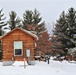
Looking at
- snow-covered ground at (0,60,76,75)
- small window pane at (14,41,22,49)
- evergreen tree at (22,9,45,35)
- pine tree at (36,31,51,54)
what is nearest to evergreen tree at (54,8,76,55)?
evergreen tree at (22,9,45,35)

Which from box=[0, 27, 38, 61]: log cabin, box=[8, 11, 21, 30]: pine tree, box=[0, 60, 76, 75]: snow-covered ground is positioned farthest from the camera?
box=[8, 11, 21, 30]: pine tree

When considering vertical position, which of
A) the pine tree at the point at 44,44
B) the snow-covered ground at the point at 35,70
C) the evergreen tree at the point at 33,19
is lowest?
the snow-covered ground at the point at 35,70

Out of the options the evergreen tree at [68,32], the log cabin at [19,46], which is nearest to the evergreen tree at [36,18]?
the evergreen tree at [68,32]

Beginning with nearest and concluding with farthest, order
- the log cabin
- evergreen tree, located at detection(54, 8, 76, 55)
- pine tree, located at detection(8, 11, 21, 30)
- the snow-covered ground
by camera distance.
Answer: the snow-covered ground → the log cabin → evergreen tree, located at detection(54, 8, 76, 55) → pine tree, located at detection(8, 11, 21, 30)

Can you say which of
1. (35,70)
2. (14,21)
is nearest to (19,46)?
(35,70)

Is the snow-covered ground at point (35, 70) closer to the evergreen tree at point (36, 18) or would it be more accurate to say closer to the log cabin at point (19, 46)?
the log cabin at point (19, 46)

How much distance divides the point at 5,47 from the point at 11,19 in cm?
2227

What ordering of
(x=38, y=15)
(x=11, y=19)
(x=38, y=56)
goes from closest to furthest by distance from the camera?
(x=38, y=56), (x=11, y=19), (x=38, y=15)

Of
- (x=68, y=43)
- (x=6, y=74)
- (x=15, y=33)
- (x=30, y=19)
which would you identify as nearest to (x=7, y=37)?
(x=15, y=33)

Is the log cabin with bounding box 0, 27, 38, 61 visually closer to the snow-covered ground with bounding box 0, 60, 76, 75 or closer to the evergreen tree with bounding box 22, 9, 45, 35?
the snow-covered ground with bounding box 0, 60, 76, 75

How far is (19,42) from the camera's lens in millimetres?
28266

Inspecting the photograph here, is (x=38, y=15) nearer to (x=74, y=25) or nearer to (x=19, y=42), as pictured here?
(x=74, y=25)

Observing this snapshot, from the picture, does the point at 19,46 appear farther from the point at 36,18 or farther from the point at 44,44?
the point at 36,18

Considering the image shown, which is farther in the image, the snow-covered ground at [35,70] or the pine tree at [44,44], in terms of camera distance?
the pine tree at [44,44]
